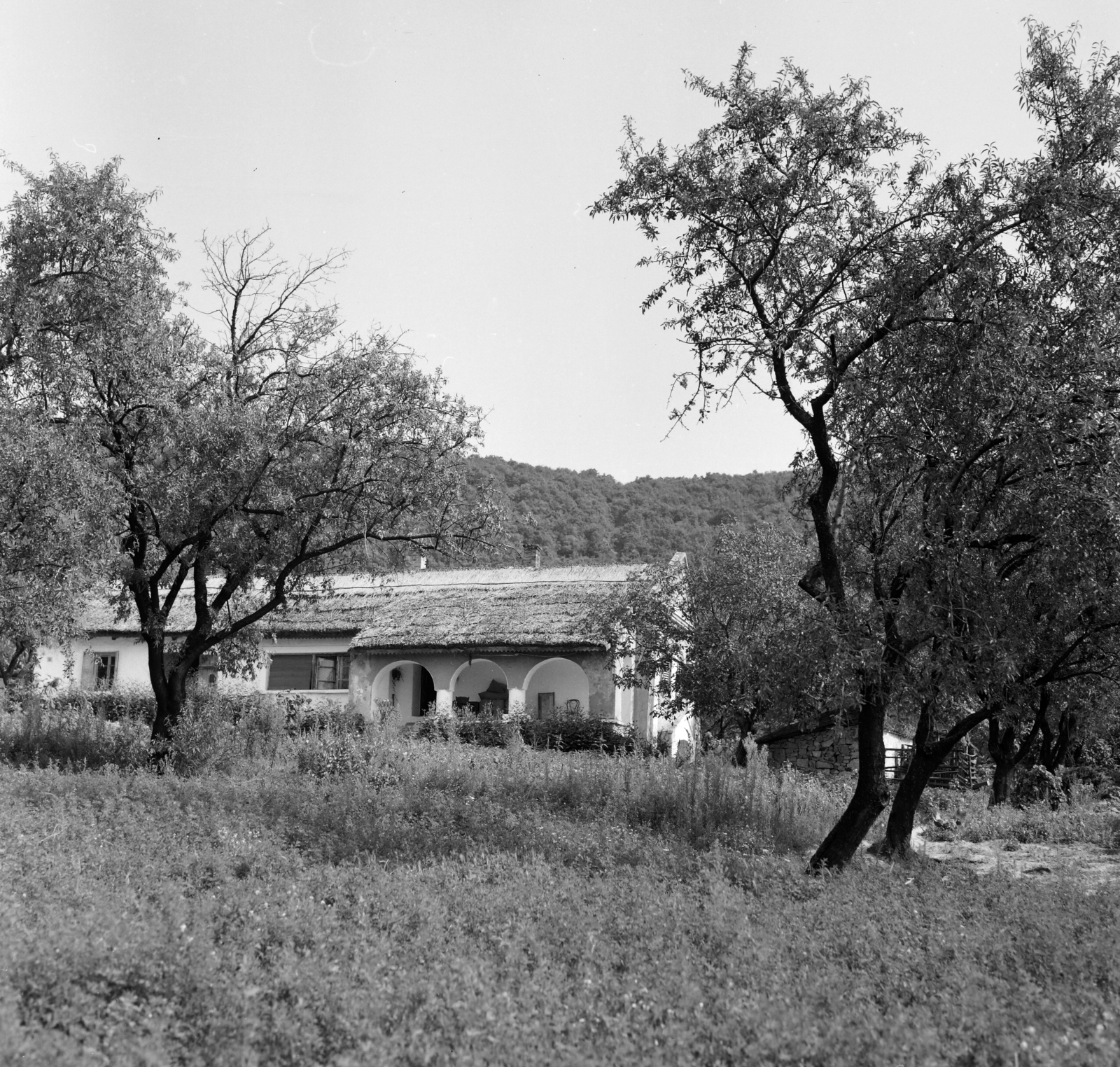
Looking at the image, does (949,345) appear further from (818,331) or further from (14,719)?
(14,719)

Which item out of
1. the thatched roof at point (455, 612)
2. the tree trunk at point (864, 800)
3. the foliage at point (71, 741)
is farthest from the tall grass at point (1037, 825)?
the foliage at point (71, 741)

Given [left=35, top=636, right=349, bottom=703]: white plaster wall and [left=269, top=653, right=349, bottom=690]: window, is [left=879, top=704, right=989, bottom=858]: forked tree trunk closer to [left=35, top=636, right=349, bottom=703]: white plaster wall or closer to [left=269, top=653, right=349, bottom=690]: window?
[left=35, top=636, right=349, bottom=703]: white plaster wall

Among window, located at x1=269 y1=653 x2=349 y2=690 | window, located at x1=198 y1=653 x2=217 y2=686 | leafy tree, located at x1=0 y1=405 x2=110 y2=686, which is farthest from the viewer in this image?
window, located at x1=269 y1=653 x2=349 y2=690

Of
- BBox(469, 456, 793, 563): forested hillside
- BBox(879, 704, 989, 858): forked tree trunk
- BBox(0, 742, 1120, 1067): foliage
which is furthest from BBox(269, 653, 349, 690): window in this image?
BBox(879, 704, 989, 858): forked tree trunk

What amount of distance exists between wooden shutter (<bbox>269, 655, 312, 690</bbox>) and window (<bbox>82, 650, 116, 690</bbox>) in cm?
519

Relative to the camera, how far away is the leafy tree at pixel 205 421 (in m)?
13.6

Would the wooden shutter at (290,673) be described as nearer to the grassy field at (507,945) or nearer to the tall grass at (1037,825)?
the grassy field at (507,945)

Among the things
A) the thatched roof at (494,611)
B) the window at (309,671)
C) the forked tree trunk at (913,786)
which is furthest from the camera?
the window at (309,671)

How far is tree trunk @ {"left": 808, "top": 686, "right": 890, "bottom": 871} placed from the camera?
32.1 feet

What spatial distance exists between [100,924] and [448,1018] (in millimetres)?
2365

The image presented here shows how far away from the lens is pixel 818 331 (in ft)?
35.3

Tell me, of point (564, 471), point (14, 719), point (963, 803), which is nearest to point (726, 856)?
point (963, 803)

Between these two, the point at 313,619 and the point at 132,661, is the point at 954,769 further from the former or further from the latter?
the point at 132,661

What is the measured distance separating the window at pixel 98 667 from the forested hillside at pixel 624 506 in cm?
1564
